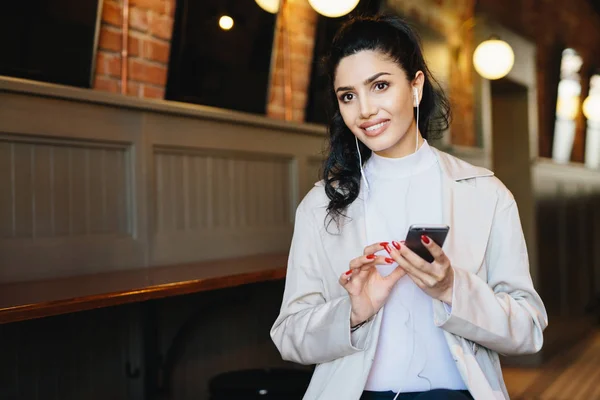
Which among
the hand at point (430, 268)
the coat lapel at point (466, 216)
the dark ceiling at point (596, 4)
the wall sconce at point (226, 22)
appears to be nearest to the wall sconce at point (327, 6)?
the wall sconce at point (226, 22)

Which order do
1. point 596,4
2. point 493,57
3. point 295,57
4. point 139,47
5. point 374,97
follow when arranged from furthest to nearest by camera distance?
point 596,4 < point 493,57 < point 295,57 < point 139,47 < point 374,97

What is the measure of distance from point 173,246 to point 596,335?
5.61 m

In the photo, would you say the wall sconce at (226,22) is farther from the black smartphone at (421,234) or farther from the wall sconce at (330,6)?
the black smartphone at (421,234)

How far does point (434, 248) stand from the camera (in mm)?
1444

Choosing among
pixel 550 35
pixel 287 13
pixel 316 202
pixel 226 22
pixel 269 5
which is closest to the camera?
pixel 316 202

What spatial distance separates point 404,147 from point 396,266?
324 mm

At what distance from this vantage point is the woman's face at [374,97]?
174 centimetres

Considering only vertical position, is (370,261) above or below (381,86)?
below

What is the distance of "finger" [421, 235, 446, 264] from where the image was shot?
142 cm

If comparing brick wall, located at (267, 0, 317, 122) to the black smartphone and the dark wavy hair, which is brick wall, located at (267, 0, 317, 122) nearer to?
the dark wavy hair

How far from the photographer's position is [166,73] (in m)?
3.06

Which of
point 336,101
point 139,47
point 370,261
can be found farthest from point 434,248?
point 139,47

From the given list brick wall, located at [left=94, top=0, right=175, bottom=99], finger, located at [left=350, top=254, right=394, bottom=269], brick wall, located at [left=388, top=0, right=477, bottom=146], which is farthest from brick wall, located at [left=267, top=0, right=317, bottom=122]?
finger, located at [left=350, top=254, right=394, bottom=269]

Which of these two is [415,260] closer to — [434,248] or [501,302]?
[434,248]
